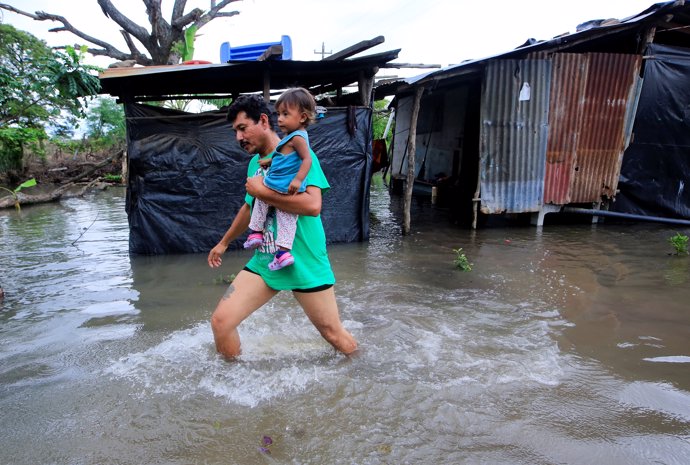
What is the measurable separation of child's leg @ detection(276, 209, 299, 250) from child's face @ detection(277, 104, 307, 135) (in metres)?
0.46

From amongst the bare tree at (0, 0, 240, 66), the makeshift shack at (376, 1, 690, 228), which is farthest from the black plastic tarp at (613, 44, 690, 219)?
the bare tree at (0, 0, 240, 66)

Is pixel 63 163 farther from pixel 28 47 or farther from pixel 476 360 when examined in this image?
pixel 476 360

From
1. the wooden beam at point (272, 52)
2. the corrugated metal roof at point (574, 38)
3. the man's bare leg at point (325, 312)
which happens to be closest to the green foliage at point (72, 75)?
the wooden beam at point (272, 52)

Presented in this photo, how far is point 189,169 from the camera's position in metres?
6.18

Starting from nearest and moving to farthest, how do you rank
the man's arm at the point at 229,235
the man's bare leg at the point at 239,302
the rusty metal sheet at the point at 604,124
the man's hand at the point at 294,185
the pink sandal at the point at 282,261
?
the man's hand at the point at 294,185
the pink sandal at the point at 282,261
the man's bare leg at the point at 239,302
the man's arm at the point at 229,235
the rusty metal sheet at the point at 604,124

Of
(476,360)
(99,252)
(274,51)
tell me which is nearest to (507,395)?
(476,360)

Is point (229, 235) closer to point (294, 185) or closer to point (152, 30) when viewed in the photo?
point (294, 185)

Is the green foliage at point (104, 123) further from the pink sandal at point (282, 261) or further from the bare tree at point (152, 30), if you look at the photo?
the pink sandal at point (282, 261)

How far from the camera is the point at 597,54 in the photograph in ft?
24.7

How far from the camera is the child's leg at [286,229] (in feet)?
8.49

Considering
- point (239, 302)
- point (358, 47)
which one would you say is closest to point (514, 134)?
point (358, 47)

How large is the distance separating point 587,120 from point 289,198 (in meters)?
7.05

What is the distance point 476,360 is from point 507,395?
476 mm

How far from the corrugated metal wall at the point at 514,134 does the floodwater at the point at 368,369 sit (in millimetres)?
2295
